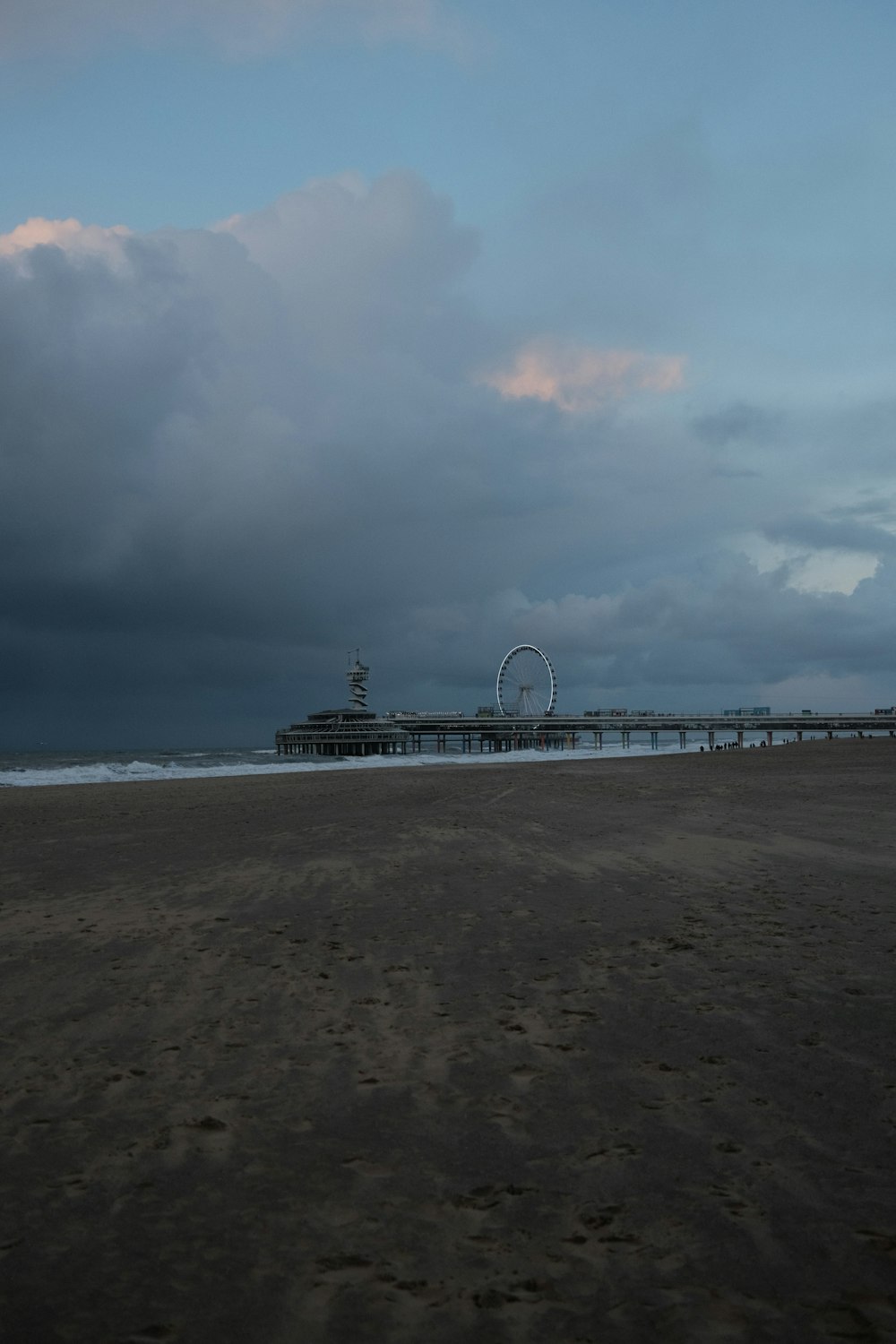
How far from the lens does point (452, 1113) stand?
401 cm

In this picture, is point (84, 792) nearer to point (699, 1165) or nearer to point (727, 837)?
point (727, 837)

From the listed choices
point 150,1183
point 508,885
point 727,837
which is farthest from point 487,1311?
point 727,837

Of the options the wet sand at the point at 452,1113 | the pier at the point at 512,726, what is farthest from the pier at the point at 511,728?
the wet sand at the point at 452,1113

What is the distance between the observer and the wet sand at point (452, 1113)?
8.93ft

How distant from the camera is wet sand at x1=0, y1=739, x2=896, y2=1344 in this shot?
272 cm

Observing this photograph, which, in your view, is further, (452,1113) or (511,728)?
(511,728)

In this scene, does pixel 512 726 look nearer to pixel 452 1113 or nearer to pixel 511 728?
pixel 511 728

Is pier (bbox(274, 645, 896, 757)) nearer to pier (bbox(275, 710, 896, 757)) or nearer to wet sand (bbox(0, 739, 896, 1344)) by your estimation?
pier (bbox(275, 710, 896, 757))

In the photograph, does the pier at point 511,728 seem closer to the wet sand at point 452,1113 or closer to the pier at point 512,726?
the pier at point 512,726

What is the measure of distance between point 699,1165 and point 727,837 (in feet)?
34.9

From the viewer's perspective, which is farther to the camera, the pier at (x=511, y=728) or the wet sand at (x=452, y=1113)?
the pier at (x=511, y=728)

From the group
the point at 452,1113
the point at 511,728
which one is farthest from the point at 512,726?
the point at 452,1113

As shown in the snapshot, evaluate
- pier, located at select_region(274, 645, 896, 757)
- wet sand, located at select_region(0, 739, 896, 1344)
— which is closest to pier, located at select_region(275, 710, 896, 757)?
pier, located at select_region(274, 645, 896, 757)

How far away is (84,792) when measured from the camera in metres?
29.1
